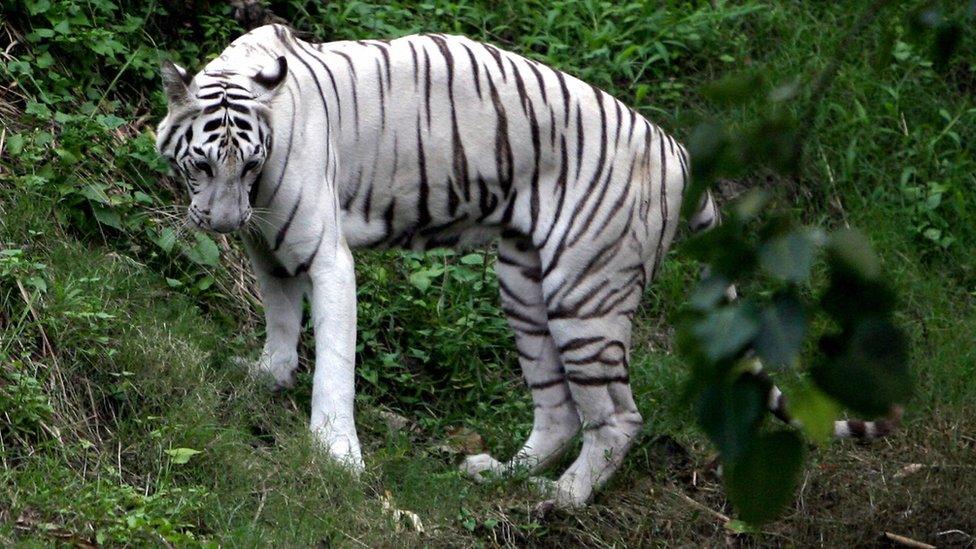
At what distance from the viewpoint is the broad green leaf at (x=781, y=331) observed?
116 centimetres

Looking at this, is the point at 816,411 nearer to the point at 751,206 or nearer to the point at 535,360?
the point at 751,206

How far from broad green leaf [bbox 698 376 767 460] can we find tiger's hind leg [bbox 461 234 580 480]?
11.6 feet

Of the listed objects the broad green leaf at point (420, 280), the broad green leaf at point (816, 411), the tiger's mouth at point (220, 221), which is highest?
the broad green leaf at point (816, 411)

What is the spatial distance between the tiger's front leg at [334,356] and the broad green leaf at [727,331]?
10.3 ft

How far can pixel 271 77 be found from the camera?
13.7 feet

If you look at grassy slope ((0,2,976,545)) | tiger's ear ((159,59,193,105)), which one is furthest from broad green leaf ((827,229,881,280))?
tiger's ear ((159,59,193,105))

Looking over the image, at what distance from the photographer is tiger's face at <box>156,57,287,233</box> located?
4098 millimetres

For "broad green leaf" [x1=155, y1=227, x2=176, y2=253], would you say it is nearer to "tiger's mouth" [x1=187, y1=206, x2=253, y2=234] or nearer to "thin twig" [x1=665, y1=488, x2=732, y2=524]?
"tiger's mouth" [x1=187, y1=206, x2=253, y2=234]

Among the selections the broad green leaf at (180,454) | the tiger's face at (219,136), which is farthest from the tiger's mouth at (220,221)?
the broad green leaf at (180,454)

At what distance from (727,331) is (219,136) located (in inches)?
123

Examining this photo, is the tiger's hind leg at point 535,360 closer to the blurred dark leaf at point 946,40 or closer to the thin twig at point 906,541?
the thin twig at point 906,541

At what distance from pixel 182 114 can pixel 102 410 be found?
101 centimetres

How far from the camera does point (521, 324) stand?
486 centimetres

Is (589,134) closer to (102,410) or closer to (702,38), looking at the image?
(102,410)
